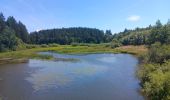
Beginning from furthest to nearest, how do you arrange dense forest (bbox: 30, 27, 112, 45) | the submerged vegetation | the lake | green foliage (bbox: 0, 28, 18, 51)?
dense forest (bbox: 30, 27, 112, 45), green foliage (bbox: 0, 28, 18, 51), the submerged vegetation, the lake

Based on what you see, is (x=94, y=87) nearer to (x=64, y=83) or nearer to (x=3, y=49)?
(x=64, y=83)

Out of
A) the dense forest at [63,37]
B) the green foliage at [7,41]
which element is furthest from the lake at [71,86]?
the dense forest at [63,37]

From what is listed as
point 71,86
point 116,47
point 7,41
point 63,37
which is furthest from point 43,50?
point 71,86

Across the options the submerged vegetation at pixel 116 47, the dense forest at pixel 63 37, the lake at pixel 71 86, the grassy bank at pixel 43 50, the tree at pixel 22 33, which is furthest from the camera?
the dense forest at pixel 63 37

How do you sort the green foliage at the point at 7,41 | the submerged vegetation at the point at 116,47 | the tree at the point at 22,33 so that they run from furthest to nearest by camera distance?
the tree at the point at 22,33 < the green foliage at the point at 7,41 < the submerged vegetation at the point at 116,47

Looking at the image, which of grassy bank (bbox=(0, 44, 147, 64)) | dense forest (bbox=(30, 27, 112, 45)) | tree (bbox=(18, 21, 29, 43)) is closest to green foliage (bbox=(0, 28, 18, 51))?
grassy bank (bbox=(0, 44, 147, 64))

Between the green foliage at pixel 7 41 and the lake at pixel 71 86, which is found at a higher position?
the green foliage at pixel 7 41

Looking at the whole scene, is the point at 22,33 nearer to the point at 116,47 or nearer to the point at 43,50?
the point at 43,50

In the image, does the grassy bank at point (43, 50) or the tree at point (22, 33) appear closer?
the grassy bank at point (43, 50)

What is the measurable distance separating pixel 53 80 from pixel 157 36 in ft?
190

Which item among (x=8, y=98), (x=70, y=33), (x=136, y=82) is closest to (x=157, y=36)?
(x=136, y=82)

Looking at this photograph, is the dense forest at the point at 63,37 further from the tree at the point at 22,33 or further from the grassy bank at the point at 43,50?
the grassy bank at the point at 43,50

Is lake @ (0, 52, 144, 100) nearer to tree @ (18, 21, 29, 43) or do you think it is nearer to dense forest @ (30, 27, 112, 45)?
tree @ (18, 21, 29, 43)

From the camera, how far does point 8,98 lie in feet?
101
